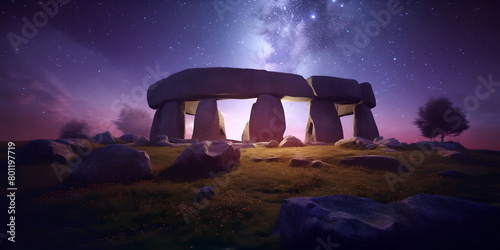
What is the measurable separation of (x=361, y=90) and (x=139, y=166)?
20.8m

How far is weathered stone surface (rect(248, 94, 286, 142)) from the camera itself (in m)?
17.8

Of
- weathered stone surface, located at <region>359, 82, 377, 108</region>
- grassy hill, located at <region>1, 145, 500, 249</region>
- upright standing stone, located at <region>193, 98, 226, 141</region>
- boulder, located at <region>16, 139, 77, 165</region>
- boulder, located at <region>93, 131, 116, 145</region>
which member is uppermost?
weathered stone surface, located at <region>359, 82, 377, 108</region>

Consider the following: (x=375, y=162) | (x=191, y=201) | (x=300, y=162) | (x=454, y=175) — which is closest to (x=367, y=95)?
(x=375, y=162)

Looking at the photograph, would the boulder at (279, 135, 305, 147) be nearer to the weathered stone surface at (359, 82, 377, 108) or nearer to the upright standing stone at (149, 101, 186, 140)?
the upright standing stone at (149, 101, 186, 140)

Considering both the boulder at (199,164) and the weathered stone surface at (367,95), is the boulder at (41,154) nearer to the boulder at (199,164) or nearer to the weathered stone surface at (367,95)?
the boulder at (199,164)

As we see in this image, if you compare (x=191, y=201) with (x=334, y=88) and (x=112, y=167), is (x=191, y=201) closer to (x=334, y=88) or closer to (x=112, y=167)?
(x=112, y=167)

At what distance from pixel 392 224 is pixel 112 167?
21.1 feet

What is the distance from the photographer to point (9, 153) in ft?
25.2

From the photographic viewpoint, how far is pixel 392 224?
108 inches

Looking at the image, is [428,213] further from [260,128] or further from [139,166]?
[260,128]

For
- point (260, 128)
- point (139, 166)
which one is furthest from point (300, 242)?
point (260, 128)

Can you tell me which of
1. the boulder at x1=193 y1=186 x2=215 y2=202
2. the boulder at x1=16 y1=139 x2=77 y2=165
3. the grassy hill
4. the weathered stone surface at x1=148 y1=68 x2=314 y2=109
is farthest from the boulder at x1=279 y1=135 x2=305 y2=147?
the boulder at x1=16 y1=139 x2=77 y2=165

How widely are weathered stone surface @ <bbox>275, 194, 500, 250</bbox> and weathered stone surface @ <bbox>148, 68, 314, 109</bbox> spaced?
1499 centimetres

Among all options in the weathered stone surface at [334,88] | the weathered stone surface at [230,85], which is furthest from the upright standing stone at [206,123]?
the weathered stone surface at [334,88]
